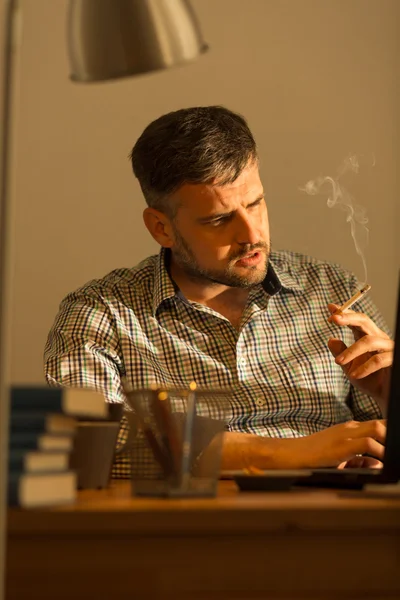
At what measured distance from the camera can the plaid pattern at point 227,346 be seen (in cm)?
208

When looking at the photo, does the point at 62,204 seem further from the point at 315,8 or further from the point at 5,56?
the point at 5,56

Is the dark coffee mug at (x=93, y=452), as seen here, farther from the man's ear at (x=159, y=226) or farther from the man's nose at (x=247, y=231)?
the man's ear at (x=159, y=226)

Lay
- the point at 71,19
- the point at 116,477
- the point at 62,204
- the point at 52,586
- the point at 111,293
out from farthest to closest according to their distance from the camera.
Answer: the point at 62,204 → the point at 111,293 → the point at 116,477 → the point at 71,19 → the point at 52,586

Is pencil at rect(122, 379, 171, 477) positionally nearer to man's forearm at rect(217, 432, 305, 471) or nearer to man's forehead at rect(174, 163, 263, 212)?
man's forearm at rect(217, 432, 305, 471)

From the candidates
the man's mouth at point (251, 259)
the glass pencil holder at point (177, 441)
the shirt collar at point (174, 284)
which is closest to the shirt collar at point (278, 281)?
the shirt collar at point (174, 284)

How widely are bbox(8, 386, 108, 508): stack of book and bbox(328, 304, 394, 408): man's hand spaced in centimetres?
96

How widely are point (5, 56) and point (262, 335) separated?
1358 millimetres

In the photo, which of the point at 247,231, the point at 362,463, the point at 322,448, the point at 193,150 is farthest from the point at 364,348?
the point at 193,150

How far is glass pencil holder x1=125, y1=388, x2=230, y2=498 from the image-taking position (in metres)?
1.08

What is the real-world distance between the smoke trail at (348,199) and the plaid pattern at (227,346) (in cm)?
47

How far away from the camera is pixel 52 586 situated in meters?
0.88

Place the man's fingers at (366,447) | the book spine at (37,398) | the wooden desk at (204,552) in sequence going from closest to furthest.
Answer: the wooden desk at (204,552) → the book spine at (37,398) → the man's fingers at (366,447)

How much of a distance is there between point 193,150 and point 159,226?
256 millimetres

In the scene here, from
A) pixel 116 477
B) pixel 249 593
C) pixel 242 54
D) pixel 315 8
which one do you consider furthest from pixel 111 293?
pixel 249 593
